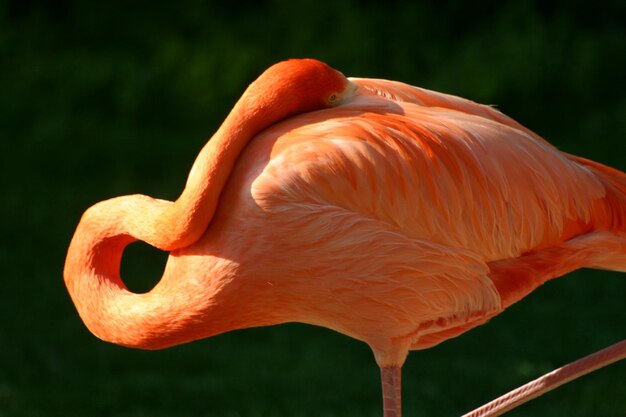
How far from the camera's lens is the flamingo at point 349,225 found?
10.6 ft

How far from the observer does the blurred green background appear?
5.29 metres

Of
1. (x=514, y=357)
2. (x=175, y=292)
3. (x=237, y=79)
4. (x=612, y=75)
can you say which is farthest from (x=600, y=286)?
(x=175, y=292)

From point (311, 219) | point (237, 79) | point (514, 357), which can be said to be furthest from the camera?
point (237, 79)

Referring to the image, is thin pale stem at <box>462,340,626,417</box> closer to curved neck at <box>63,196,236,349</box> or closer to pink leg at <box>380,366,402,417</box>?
pink leg at <box>380,366,402,417</box>

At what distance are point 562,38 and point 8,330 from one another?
13.3ft

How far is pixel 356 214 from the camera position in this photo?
327 centimetres

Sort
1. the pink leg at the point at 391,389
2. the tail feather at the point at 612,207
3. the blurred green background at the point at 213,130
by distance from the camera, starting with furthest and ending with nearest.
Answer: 1. the blurred green background at the point at 213,130
2. the tail feather at the point at 612,207
3. the pink leg at the point at 391,389

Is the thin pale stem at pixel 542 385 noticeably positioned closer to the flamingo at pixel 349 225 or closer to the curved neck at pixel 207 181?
the flamingo at pixel 349 225

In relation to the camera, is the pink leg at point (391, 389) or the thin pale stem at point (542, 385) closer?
the pink leg at point (391, 389)

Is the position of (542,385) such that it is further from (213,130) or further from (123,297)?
(213,130)

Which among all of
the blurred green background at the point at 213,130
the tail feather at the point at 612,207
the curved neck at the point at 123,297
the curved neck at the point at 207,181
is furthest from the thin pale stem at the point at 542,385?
the blurred green background at the point at 213,130

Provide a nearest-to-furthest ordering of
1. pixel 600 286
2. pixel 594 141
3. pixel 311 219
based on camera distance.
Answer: pixel 311 219, pixel 600 286, pixel 594 141

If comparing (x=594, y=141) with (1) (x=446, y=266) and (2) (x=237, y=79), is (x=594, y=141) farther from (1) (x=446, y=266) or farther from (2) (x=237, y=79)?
(1) (x=446, y=266)

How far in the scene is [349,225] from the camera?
325cm
